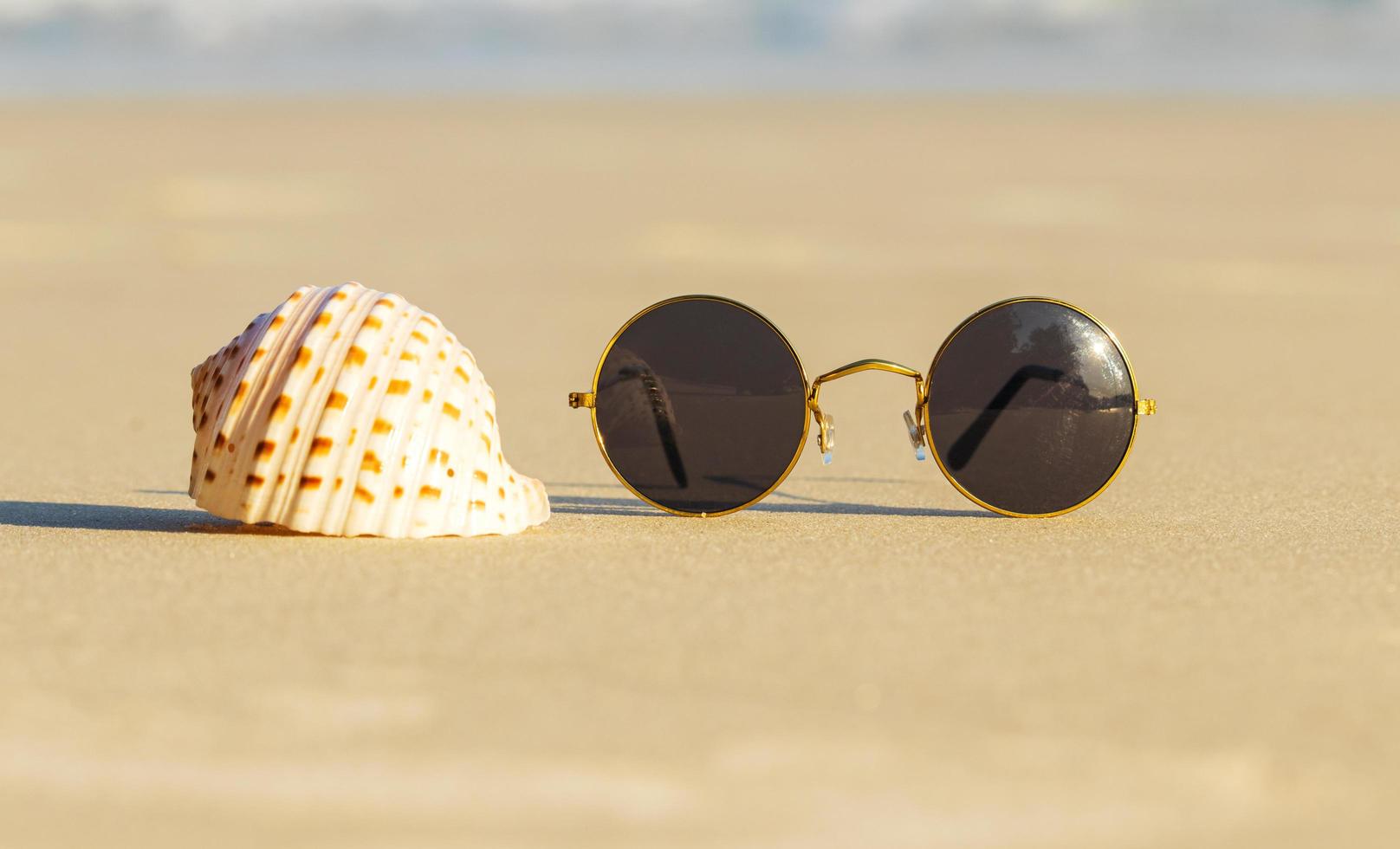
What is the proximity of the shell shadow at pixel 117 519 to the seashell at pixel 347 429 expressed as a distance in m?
0.16

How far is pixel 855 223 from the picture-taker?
41.7 feet

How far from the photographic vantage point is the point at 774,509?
3.95 meters

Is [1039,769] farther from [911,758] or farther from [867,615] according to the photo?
[867,615]

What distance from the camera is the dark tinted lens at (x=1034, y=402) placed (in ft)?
12.0

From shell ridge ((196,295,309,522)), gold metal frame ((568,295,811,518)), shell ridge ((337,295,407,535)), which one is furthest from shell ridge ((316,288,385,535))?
gold metal frame ((568,295,811,518))

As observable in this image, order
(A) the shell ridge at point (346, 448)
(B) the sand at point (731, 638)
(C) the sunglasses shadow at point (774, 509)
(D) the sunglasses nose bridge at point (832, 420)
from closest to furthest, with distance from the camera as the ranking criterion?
(B) the sand at point (731, 638)
(A) the shell ridge at point (346, 448)
(D) the sunglasses nose bridge at point (832, 420)
(C) the sunglasses shadow at point (774, 509)

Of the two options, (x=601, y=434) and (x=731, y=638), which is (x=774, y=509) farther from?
(x=731, y=638)

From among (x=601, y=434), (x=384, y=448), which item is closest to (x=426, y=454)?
(x=384, y=448)

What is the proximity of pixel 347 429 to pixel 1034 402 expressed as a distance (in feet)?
5.12

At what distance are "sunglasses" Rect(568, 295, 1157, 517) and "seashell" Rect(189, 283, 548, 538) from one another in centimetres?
39

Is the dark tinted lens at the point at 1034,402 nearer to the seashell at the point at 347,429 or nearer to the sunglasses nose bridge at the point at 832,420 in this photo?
the sunglasses nose bridge at the point at 832,420

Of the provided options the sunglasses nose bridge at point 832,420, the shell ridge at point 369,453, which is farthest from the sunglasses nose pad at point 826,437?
the shell ridge at point 369,453

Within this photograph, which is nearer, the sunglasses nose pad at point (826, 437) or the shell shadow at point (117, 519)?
the shell shadow at point (117, 519)

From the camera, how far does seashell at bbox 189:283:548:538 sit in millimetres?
3213
